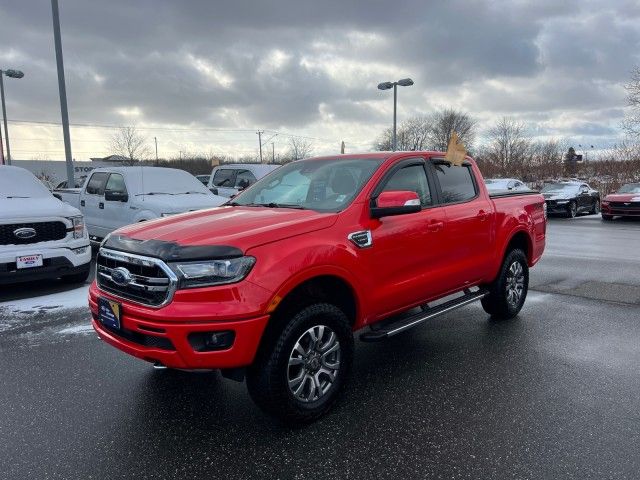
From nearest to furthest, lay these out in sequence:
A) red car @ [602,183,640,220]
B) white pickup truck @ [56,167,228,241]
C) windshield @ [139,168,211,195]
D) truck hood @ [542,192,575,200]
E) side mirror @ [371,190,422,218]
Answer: side mirror @ [371,190,422,218]
white pickup truck @ [56,167,228,241]
windshield @ [139,168,211,195]
red car @ [602,183,640,220]
truck hood @ [542,192,575,200]

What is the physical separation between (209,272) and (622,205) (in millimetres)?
19839

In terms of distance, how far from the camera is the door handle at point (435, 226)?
446 centimetres

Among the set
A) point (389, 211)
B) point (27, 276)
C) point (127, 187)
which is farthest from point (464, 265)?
point (127, 187)

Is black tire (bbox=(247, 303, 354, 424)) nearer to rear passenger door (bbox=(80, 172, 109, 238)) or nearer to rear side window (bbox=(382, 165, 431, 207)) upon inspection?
rear side window (bbox=(382, 165, 431, 207))

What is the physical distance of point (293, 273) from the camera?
10.9ft

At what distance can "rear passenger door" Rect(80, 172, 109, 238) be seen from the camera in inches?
408

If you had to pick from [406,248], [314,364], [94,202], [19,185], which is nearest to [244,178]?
[94,202]

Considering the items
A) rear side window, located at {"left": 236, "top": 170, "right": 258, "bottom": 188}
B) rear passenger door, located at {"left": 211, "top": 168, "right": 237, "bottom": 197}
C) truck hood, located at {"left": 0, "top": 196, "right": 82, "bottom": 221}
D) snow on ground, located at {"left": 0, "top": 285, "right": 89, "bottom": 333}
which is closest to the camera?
snow on ground, located at {"left": 0, "top": 285, "right": 89, "bottom": 333}

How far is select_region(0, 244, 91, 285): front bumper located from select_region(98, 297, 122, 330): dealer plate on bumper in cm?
379

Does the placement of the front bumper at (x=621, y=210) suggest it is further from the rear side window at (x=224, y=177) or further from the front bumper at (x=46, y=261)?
the front bumper at (x=46, y=261)

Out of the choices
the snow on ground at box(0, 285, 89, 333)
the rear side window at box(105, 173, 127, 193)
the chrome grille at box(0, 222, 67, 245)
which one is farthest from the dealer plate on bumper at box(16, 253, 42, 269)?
the rear side window at box(105, 173, 127, 193)

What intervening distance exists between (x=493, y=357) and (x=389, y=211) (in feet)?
6.11

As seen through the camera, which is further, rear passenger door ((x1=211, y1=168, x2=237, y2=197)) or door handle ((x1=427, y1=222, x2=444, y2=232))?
rear passenger door ((x1=211, y1=168, x2=237, y2=197))

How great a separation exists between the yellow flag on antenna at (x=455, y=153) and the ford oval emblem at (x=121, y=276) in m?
Answer: 3.11
